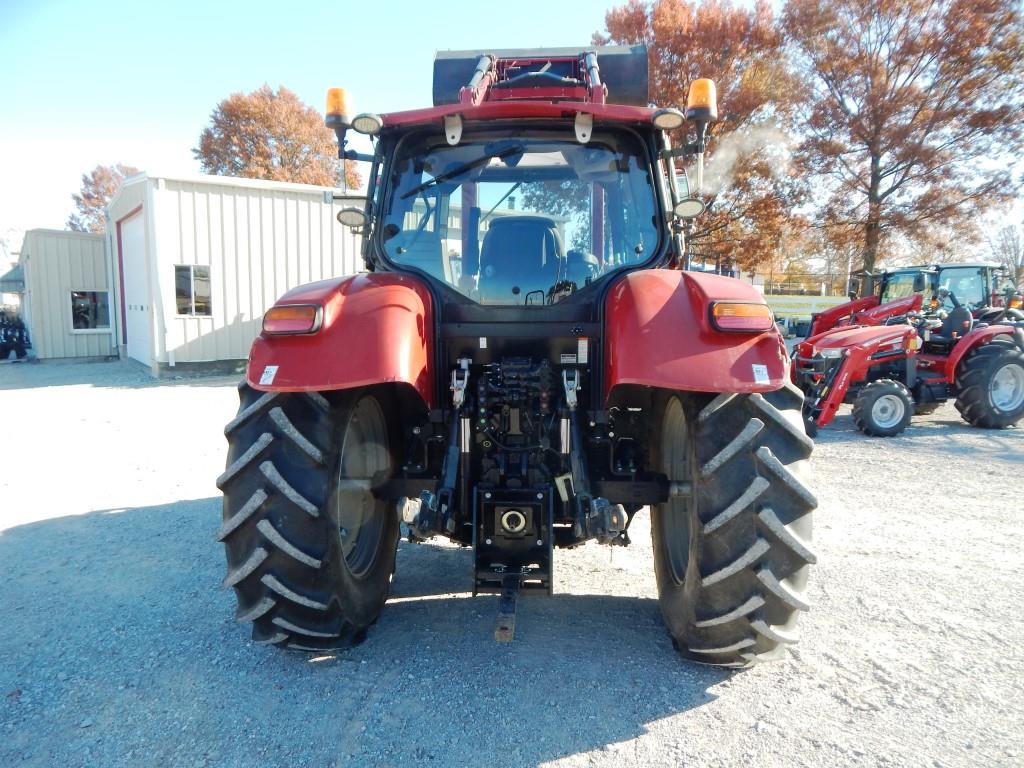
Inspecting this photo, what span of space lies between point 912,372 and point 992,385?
130cm

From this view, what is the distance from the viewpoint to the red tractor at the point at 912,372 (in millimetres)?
7930

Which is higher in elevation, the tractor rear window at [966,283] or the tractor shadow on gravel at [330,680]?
the tractor rear window at [966,283]

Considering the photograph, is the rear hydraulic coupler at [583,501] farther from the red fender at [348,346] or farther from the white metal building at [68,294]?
the white metal building at [68,294]

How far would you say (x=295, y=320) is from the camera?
2.47 metres

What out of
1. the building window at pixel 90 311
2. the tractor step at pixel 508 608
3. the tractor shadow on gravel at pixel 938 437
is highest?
the building window at pixel 90 311

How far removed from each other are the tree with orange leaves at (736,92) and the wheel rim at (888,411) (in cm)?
810

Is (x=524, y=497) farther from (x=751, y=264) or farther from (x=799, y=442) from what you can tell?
(x=751, y=264)

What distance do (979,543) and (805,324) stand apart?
43.0 feet

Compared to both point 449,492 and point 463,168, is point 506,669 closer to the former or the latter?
point 449,492

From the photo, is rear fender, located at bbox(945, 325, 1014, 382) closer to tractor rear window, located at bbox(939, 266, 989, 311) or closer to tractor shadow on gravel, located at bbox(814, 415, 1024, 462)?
tractor shadow on gravel, located at bbox(814, 415, 1024, 462)

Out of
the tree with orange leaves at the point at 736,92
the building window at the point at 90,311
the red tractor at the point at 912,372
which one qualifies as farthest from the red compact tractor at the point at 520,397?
the building window at the point at 90,311

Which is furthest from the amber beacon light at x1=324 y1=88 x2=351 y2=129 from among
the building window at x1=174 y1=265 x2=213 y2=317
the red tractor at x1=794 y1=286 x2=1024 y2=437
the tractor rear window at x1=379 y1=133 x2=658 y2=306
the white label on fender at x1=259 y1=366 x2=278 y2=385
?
the building window at x1=174 y1=265 x2=213 y2=317

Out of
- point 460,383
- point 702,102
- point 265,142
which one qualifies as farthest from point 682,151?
point 265,142

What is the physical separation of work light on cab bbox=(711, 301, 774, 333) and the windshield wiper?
1.32 m
